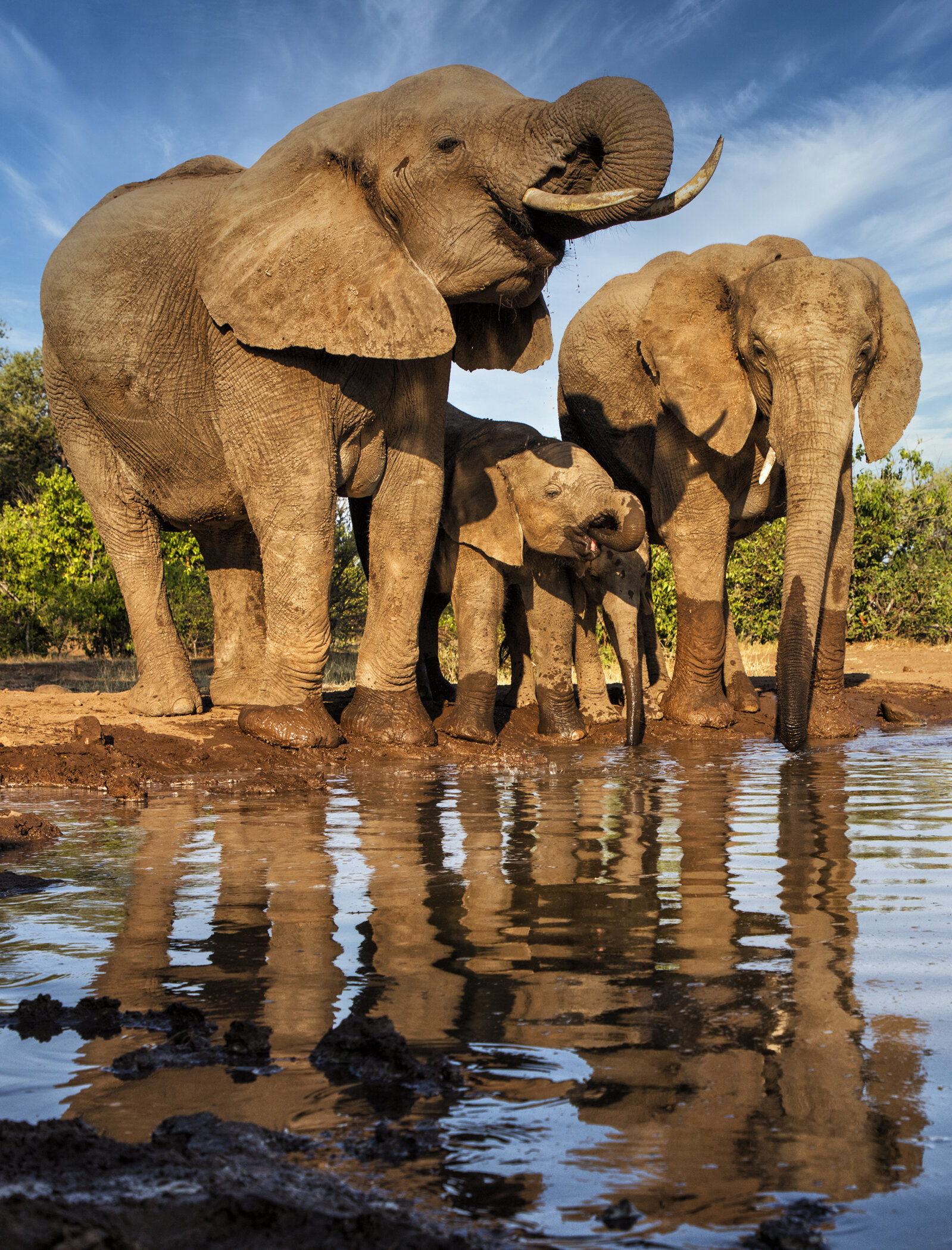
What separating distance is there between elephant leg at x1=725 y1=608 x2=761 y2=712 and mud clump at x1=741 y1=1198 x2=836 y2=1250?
29.2 ft

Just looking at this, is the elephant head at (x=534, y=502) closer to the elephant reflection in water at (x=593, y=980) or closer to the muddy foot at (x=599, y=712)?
→ the muddy foot at (x=599, y=712)

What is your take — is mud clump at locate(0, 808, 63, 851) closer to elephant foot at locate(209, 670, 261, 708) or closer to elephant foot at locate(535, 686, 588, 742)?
elephant foot at locate(209, 670, 261, 708)

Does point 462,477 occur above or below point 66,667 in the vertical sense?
above

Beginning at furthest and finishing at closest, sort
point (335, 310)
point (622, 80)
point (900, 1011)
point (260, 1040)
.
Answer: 1. point (335, 310)
2. point (622, 80)
3. point (900, 1011)
4. point (260, 1040)

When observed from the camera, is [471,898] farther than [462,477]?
No

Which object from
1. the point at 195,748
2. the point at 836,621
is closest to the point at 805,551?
the point at 836,621

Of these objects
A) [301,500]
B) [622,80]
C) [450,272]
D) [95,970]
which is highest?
[622,80]

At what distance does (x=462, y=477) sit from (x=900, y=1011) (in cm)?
678

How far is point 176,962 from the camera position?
9.57ft

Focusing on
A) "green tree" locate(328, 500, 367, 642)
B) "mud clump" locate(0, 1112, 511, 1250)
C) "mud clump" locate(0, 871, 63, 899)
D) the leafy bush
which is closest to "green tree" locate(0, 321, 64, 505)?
"green tree" locate(328, 500, 367, 642)

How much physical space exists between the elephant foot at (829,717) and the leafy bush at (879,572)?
591cm

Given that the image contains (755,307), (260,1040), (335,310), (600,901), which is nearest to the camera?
(260,1040)

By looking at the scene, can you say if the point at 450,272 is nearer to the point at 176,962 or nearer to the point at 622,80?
the point at 622,80

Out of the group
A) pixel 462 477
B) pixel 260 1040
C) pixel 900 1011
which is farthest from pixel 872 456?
pixel 260 1040
